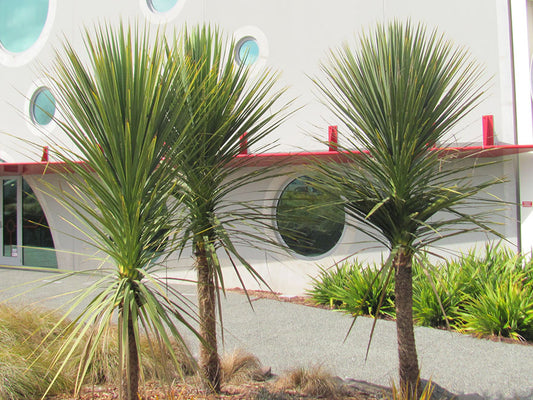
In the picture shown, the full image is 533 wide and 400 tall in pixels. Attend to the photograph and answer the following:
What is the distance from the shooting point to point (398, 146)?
323cm

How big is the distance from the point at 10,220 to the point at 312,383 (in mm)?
11958

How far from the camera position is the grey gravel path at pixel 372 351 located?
15.0ft

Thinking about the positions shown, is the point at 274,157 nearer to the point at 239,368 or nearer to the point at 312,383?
the point at 239,368

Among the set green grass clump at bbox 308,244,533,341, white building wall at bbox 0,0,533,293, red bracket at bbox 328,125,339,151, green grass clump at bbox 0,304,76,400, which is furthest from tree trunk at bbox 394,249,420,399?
white building wall at bbox 0,0,533,293

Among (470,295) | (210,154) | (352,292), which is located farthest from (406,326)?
(352,292)

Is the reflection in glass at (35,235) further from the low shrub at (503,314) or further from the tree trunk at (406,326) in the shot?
the tree trunk at (406,326)

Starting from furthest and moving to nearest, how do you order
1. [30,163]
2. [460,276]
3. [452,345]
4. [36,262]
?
[36,262] < [30,163] < [460,276] < [452,345]

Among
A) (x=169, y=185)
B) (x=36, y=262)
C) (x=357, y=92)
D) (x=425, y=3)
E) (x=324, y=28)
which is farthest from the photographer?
(x=36, y=262)

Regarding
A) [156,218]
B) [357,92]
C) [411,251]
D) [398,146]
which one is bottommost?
[411,251]

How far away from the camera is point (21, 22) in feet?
41.9

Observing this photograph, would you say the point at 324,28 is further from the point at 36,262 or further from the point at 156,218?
the point at 36,262

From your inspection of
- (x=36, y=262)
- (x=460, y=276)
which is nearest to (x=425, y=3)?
(x=460, y=276)

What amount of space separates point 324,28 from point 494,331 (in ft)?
21.6

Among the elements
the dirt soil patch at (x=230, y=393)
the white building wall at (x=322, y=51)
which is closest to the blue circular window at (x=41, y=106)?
the white building wall at (x=322, y=51)
